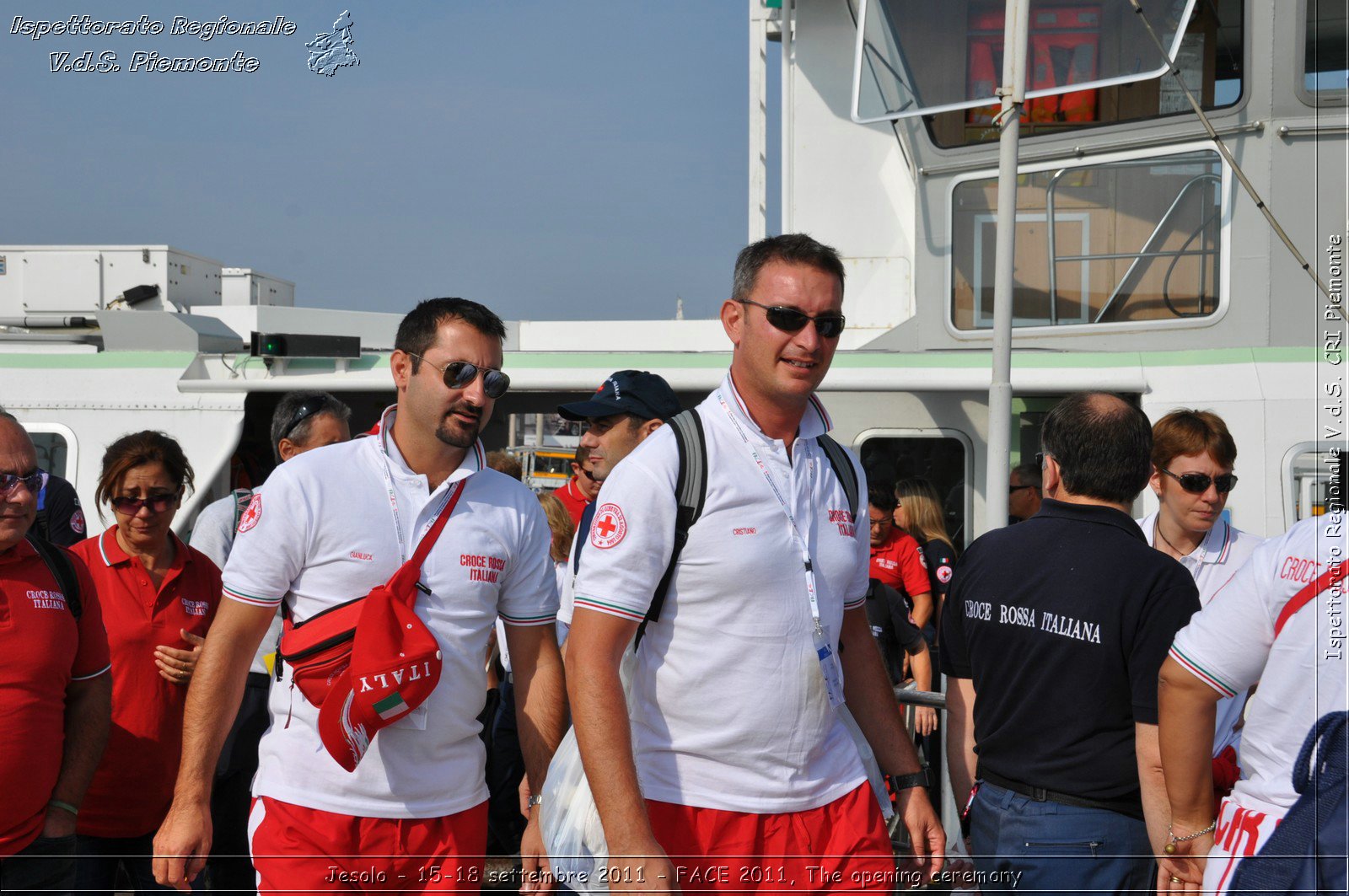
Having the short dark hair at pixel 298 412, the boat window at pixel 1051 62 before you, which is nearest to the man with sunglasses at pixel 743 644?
the short dark hair at pixel 298 412

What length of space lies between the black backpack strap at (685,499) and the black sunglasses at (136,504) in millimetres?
2575

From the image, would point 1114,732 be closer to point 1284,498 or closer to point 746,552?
point 746,552

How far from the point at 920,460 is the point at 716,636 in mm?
5652

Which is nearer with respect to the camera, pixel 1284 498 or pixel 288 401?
pixel 288 401

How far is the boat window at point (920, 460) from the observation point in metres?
8.08

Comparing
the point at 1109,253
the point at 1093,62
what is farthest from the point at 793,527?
the point at 1093,62

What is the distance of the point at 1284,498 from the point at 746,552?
5544 millimetres

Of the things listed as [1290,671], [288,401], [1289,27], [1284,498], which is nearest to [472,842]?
[1290,671]

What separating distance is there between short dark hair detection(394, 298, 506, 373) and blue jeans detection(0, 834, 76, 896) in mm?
1914

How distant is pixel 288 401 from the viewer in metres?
5.81

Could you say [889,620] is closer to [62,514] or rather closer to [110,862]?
[110,862]

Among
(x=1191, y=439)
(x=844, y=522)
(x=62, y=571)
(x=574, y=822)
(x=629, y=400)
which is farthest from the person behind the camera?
(x=629, y=400)

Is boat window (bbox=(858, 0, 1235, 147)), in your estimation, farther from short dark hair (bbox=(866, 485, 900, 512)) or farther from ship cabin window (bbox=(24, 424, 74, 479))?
ship cabin window (bbox=(24, 424, 74, 479))

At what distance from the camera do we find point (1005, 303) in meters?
6.30
